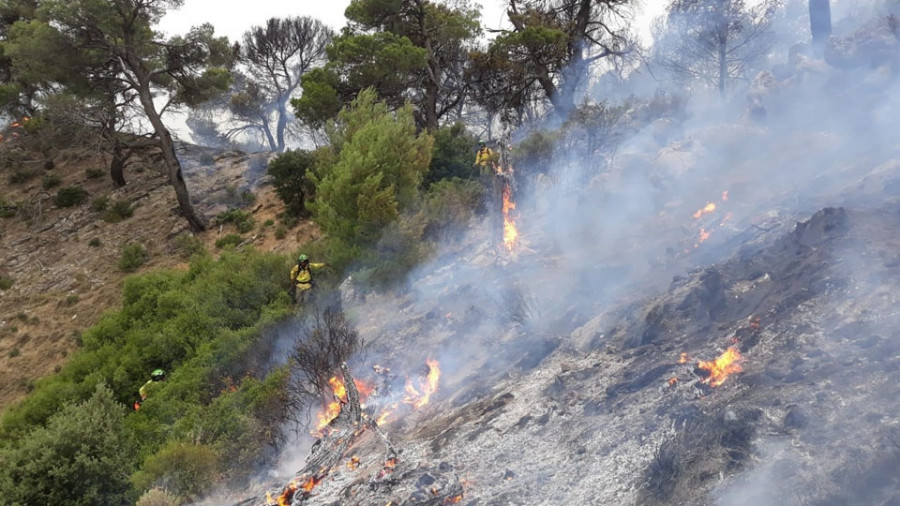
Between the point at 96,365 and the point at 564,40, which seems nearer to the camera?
the point at 96,365

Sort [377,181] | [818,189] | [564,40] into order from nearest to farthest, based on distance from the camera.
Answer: [818,189], [377,181], [564,40]

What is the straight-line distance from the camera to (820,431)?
526 centimetres

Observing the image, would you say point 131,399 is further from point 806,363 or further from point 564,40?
point 564,40

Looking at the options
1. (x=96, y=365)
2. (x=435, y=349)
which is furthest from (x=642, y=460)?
(x=96, y=365)

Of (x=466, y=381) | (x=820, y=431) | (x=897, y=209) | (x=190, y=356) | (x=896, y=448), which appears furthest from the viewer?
(x=190, y=356)

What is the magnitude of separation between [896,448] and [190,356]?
1276 centimetres

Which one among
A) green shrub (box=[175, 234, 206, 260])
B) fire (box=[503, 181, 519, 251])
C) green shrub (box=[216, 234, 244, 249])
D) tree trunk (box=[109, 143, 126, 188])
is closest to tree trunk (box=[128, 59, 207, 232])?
green shrub (box=[175, 234, 206, 260])

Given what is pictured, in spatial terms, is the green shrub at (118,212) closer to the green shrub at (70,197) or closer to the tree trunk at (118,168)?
the green shrub at (70,197)

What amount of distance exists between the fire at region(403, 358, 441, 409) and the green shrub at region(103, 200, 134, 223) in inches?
751

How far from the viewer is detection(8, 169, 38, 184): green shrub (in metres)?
26.3

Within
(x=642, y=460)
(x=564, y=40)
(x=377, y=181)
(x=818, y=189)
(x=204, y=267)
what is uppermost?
(x=564, y=40)

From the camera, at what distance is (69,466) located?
8.79 m

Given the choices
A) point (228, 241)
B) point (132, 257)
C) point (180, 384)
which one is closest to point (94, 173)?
point (132, 257)

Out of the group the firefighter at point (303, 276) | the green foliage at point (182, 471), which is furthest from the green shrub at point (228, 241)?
the green foliage at point (182, 471)
